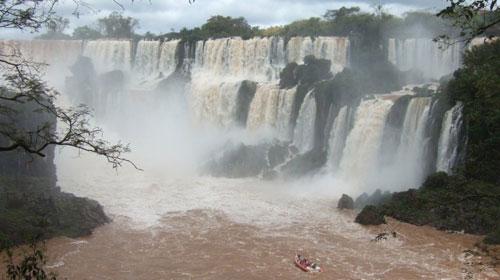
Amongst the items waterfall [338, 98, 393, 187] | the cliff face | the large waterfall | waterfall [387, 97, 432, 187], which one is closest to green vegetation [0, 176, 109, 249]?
the cliff face

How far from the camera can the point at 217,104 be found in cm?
3062

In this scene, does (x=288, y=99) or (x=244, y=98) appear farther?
(x=244, y=98)

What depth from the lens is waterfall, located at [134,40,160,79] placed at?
A: 37.8 metres

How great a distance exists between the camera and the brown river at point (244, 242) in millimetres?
13164

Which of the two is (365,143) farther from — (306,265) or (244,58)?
(244,58)

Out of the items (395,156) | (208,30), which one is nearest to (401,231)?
(395,156)

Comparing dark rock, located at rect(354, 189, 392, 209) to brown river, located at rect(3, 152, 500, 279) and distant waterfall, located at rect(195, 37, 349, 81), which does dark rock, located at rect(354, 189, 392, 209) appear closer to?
brown river, located at rect(3, 152, 500, 279)

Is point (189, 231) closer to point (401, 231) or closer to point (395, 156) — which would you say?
point (401, 231)

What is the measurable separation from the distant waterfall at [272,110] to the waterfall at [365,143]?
15.5 ft

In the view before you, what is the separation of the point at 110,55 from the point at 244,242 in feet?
91.8

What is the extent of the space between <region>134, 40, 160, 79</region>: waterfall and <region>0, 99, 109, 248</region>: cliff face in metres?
18.3

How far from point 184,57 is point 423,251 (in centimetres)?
2487

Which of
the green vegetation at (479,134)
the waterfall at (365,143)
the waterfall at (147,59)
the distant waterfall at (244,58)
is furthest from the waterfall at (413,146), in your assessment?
the waterfall at (147,59)

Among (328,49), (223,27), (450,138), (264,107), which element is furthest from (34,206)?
(223,27)
